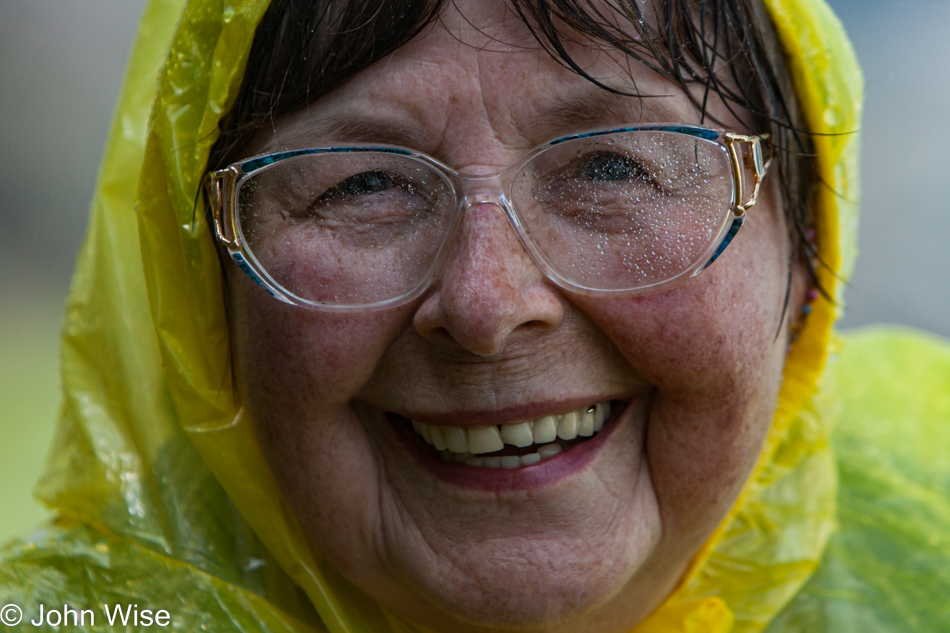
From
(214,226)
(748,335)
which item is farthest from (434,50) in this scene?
(748,335)

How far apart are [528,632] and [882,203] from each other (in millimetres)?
5680

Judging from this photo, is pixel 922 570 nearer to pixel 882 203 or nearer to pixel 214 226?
pixel 214 226

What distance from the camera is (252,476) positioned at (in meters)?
1.62

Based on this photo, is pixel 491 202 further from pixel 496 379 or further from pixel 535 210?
pixel 496 379

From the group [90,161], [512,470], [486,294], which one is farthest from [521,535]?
[90,161]

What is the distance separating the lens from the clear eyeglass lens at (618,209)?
1346 millimetres

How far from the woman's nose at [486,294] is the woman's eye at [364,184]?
17cm

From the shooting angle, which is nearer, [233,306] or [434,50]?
[434,50]

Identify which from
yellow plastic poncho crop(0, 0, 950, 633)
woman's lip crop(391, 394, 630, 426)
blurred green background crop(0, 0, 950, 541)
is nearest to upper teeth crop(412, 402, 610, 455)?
woman's lip crop(391, 394, 630, 426)

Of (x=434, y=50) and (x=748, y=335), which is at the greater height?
(x=434, y=50)

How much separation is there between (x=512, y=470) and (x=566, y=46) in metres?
0.71

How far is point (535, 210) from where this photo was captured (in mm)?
1354

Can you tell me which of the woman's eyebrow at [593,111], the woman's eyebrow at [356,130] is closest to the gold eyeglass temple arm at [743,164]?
the woman's eyebrow at [593,111]

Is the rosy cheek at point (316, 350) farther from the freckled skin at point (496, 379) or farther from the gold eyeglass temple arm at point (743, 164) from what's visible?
the gold eyeglass temple arm at point (743, 164)
